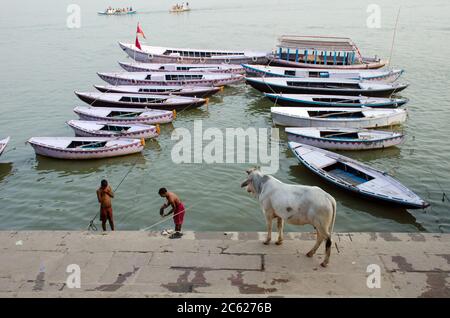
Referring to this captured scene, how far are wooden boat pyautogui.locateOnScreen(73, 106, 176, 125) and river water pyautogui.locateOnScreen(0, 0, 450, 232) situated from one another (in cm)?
80

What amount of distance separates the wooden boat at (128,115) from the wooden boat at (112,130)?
0.70m

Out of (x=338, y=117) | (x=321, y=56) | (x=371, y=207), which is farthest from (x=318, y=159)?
(x=321, y=56)

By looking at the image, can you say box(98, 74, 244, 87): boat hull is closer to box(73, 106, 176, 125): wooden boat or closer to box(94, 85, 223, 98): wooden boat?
box(94, 85, 223, 98): wooden boat

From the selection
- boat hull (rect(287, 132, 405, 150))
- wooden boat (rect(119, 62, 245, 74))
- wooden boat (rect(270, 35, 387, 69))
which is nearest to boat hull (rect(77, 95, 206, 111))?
wooden boat (rect(119, 62, 245, 74))

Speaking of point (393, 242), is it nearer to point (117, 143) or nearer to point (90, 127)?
point (117, 143)

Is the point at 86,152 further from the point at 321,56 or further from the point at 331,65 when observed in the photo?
the point at 321,56

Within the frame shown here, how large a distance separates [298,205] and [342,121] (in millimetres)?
13128

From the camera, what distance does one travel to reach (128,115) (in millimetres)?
22562

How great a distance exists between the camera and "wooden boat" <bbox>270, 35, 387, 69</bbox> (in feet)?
104

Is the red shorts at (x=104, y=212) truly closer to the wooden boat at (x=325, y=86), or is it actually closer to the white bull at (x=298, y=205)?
the white bull at (x=298, y=205)

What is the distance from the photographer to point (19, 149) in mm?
21141

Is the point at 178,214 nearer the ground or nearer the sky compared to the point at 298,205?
nearer the ground

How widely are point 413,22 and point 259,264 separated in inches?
2466
